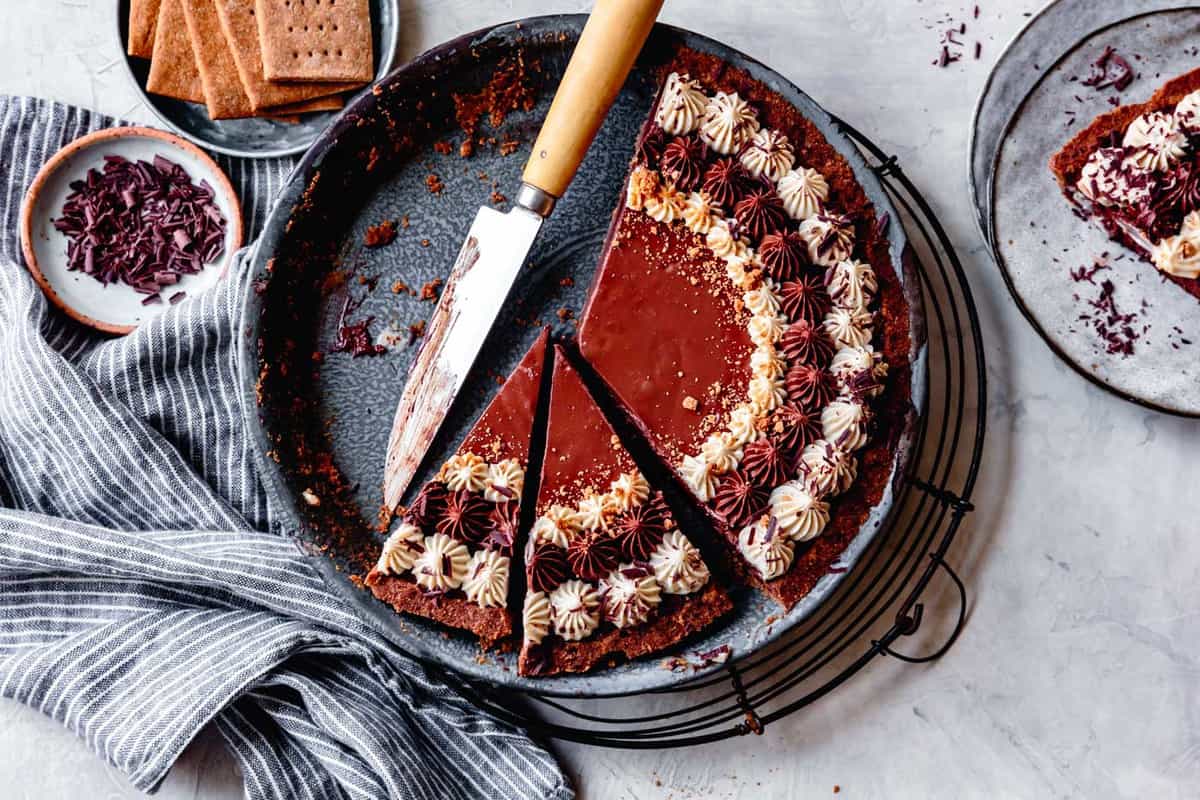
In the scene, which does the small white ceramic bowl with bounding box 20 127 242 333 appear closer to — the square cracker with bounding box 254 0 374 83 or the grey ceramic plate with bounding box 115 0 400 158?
the grey ceramic plate with bounding box 115 0 400 158

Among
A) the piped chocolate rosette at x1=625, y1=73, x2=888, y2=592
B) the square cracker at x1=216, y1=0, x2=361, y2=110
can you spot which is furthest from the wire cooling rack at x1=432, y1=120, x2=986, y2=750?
the square cracker at x1=216, y1=0, x2=361, y2=110

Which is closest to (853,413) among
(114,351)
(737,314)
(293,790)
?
(737,314)

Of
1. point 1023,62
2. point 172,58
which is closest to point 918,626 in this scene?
point 1023,62

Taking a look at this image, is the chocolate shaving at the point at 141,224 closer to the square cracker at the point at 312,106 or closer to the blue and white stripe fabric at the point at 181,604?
the blue and white stripe fabric at the point at 181,604

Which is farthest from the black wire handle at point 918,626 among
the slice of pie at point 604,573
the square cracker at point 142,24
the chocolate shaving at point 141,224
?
the square cracker at point 142,24

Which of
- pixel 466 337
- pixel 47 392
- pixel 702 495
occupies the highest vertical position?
pixel 466 337

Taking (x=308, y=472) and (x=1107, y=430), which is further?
(x=1107, y=430)

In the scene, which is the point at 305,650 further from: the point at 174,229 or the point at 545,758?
the point at 174,229
